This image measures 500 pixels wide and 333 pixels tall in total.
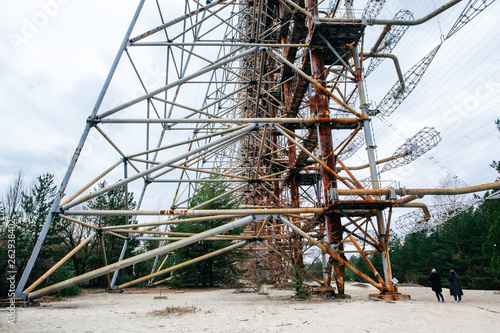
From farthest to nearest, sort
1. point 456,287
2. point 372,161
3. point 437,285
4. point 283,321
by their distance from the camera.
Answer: point 372,161 → point 437,285 → point 456,287 → point 283,321

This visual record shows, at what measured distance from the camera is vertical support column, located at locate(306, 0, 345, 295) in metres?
10.4

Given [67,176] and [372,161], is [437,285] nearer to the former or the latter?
[372,161]

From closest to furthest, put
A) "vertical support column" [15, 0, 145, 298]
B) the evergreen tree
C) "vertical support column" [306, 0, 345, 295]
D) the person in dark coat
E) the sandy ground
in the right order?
the sandy ground
"vertical support column" [15, 0, 145, 298]
the person in dark coat
"vertical support column" [306, 0, 345, 295]
the evergreen tree

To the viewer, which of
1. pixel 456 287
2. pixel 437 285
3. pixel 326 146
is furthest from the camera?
pixel 326 146

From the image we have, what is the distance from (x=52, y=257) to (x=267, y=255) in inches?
649

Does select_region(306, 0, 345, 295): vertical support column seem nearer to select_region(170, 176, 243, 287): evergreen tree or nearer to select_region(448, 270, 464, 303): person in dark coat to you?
select_region(448, 270, 464, 303): person in dark coat

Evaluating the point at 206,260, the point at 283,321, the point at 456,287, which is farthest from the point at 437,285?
the point at 206,260

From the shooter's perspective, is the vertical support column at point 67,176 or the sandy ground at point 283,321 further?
the vertical support column at point 67,176

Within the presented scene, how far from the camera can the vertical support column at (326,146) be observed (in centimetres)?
1035

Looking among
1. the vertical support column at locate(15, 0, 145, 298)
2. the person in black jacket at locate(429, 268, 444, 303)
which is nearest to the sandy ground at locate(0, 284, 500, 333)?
the vertical support column at locate(15, 0, 145, 298)

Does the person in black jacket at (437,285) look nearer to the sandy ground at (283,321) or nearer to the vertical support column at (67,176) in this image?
the sandy ground at (283,321)

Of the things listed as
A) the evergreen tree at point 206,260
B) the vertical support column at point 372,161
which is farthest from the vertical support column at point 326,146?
the evergreen tree at point 206,260

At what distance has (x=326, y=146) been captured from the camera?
11.5 metres

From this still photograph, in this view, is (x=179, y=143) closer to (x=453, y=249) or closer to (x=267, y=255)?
(x=267, y=255)
